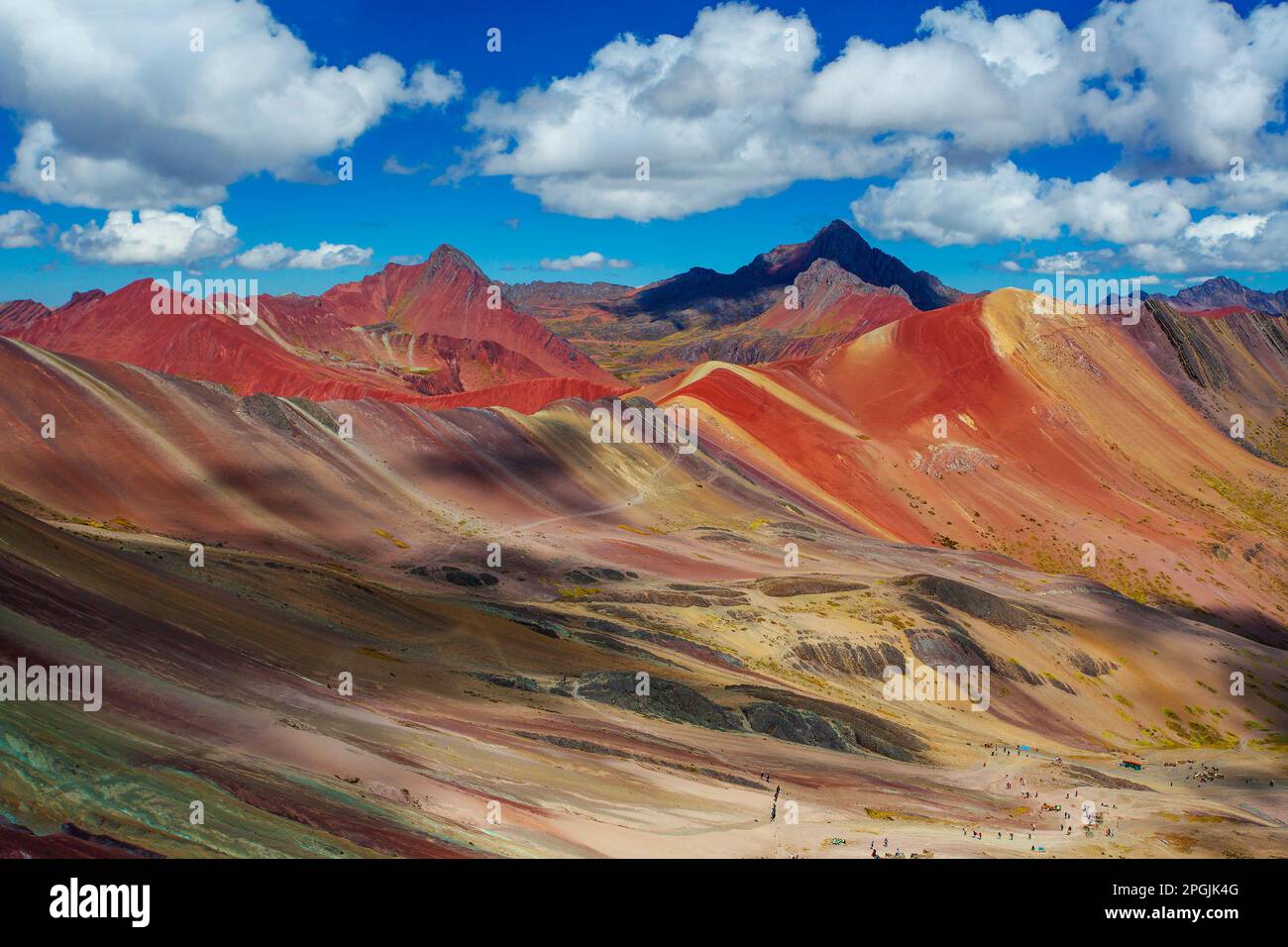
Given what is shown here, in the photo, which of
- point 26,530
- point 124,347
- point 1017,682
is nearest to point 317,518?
point 26,530

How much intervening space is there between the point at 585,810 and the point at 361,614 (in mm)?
22750

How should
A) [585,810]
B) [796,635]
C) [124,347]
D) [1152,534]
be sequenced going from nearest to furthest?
[585,810] < [796,635] < [1152,534] < [124,347]

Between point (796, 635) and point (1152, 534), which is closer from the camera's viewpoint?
point (796, 635)

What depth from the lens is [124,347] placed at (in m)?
198

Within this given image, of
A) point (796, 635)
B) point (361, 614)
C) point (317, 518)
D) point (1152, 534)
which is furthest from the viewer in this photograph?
point (1152, 534)

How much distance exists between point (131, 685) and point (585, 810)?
11282 millimetres

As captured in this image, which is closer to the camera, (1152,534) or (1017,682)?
(1017,682)

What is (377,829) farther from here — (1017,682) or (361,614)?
(1017,682)

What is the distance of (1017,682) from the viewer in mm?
61438

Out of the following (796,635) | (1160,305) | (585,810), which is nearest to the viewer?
(585,810)

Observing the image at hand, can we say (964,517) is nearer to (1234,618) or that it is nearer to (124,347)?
(1234,618)
